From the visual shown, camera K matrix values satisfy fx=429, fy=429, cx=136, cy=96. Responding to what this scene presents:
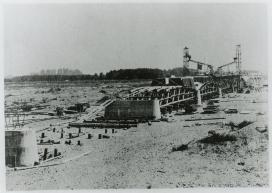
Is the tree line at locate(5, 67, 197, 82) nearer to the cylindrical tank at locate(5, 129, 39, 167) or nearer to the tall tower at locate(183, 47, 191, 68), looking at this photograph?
the tall tower at locate(183, 47, 191, 68)

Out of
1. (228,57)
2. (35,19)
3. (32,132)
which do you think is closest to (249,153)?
(228,57)

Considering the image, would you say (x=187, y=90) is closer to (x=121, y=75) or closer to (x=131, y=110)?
(x=131, y=110)

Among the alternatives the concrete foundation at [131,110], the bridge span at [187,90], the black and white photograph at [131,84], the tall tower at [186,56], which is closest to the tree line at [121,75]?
the black and white photograph at [131,84]

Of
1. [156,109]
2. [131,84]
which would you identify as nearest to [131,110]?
[156,109]

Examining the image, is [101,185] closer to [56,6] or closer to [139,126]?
[139,126]

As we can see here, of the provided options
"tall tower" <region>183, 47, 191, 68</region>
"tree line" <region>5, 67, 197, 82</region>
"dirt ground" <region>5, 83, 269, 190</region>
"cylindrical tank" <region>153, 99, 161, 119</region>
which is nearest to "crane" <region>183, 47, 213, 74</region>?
"tall tower" <region>183, 47, 191, 68</region>

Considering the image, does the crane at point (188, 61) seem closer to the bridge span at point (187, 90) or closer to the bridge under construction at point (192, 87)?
the bridge under construction at point (192, 87)

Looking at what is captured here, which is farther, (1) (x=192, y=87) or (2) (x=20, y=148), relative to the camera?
(1) (x=192, y=87)
